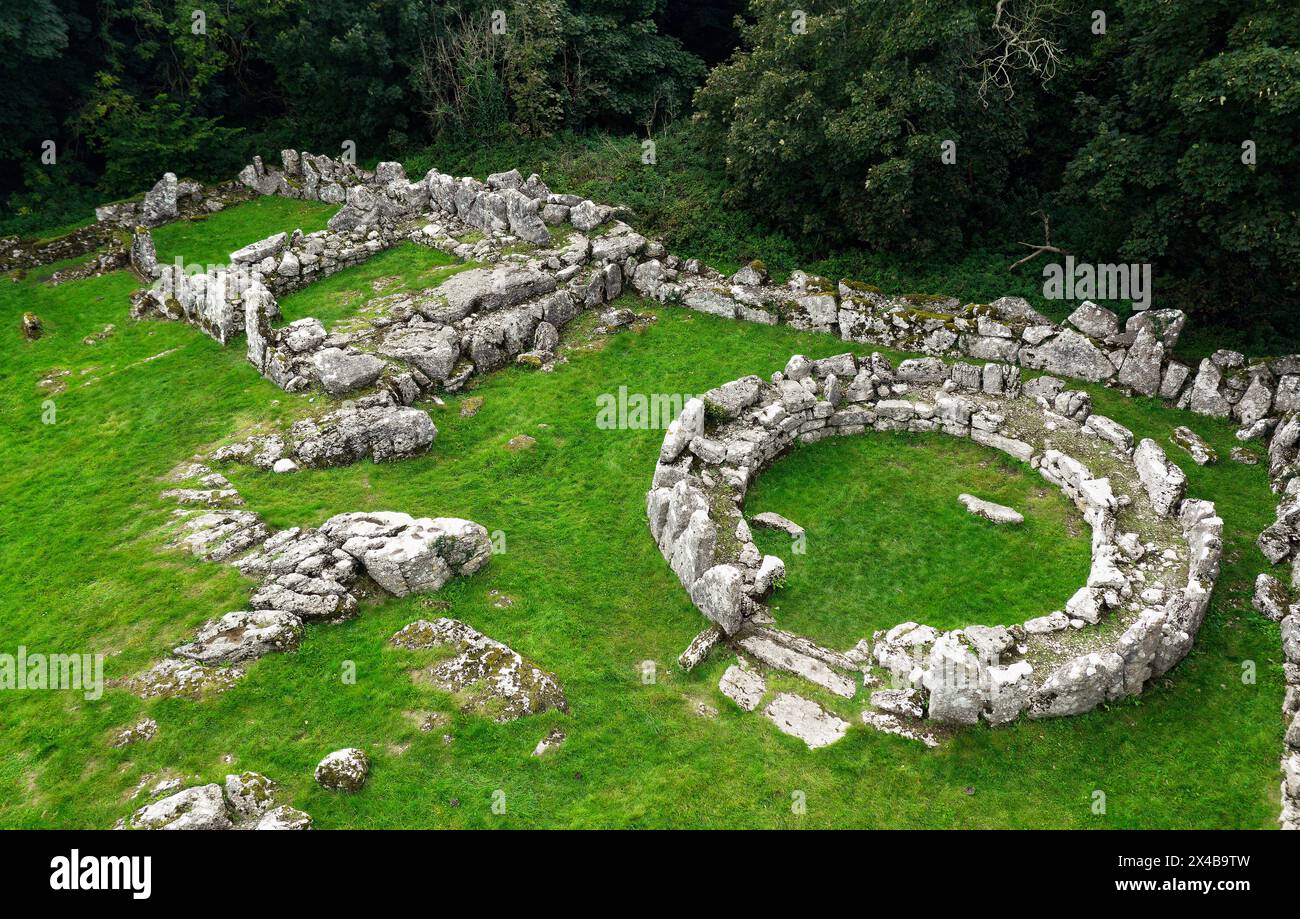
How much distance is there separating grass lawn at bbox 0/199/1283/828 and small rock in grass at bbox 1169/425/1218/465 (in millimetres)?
291

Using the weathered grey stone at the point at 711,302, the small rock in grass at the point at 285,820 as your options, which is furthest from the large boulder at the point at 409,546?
the weathered grey stone at the point at 711,302

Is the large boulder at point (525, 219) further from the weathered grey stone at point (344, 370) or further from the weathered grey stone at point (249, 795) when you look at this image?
the weathered grey stone at point (249, 795)

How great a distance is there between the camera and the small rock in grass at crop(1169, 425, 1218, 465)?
20.2m

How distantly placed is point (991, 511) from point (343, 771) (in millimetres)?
14115

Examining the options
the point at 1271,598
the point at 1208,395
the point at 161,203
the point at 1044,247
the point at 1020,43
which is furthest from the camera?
the point at 161,203

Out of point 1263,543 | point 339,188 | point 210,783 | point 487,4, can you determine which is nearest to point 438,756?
point 210,783

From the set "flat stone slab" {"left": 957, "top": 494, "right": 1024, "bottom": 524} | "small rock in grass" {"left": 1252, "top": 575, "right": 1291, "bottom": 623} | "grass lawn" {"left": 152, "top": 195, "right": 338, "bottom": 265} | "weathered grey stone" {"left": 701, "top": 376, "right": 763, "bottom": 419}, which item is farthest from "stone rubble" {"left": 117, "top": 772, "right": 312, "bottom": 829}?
"grass lawn" {"left": 152, "top": 195, "right": 338, "bottom": 265}

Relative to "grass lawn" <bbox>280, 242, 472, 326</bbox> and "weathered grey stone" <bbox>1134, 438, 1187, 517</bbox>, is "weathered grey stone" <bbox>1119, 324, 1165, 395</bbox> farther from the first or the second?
"grass lawn" <bbox>280, 242, 472, 326</bbox>

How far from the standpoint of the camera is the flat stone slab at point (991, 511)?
736 inches

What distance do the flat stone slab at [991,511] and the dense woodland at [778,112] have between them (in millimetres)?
9283

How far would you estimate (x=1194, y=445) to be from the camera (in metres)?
20.6

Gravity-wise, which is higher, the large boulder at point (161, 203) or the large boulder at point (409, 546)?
the large boulder at point (161, 203)

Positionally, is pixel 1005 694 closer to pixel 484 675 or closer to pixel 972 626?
pixel 972 626

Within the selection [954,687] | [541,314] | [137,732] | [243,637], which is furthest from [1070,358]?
[137,732]
